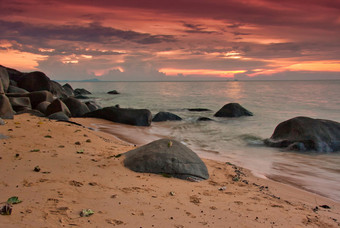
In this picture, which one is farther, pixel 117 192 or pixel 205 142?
pixel 205 142

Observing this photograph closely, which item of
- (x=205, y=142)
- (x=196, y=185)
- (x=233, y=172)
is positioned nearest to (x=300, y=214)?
(x=196, y=185)

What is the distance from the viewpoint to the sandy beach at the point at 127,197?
3215mm

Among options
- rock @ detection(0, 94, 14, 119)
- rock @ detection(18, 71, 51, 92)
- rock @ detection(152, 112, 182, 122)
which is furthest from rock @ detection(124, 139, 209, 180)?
rock @ detection(18, 71, 51, 92)

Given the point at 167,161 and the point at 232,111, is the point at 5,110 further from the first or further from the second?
the point at 232,111

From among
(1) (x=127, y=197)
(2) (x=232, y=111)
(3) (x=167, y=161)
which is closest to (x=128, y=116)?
(2) (x=232, y=111)

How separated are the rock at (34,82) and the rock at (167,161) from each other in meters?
19.8

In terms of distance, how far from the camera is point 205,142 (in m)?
11.7

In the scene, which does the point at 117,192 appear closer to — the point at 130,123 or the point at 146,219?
the point at 146,219

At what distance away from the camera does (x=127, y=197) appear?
153 inches

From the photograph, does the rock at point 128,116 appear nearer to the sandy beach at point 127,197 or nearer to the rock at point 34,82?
the sandy beach at point 127,197

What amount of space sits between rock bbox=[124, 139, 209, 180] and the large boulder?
5.99 m

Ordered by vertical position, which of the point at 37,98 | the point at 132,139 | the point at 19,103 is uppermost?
the point at 37,98

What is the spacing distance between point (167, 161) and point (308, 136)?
7037 mm

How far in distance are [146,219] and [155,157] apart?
7.15ft
